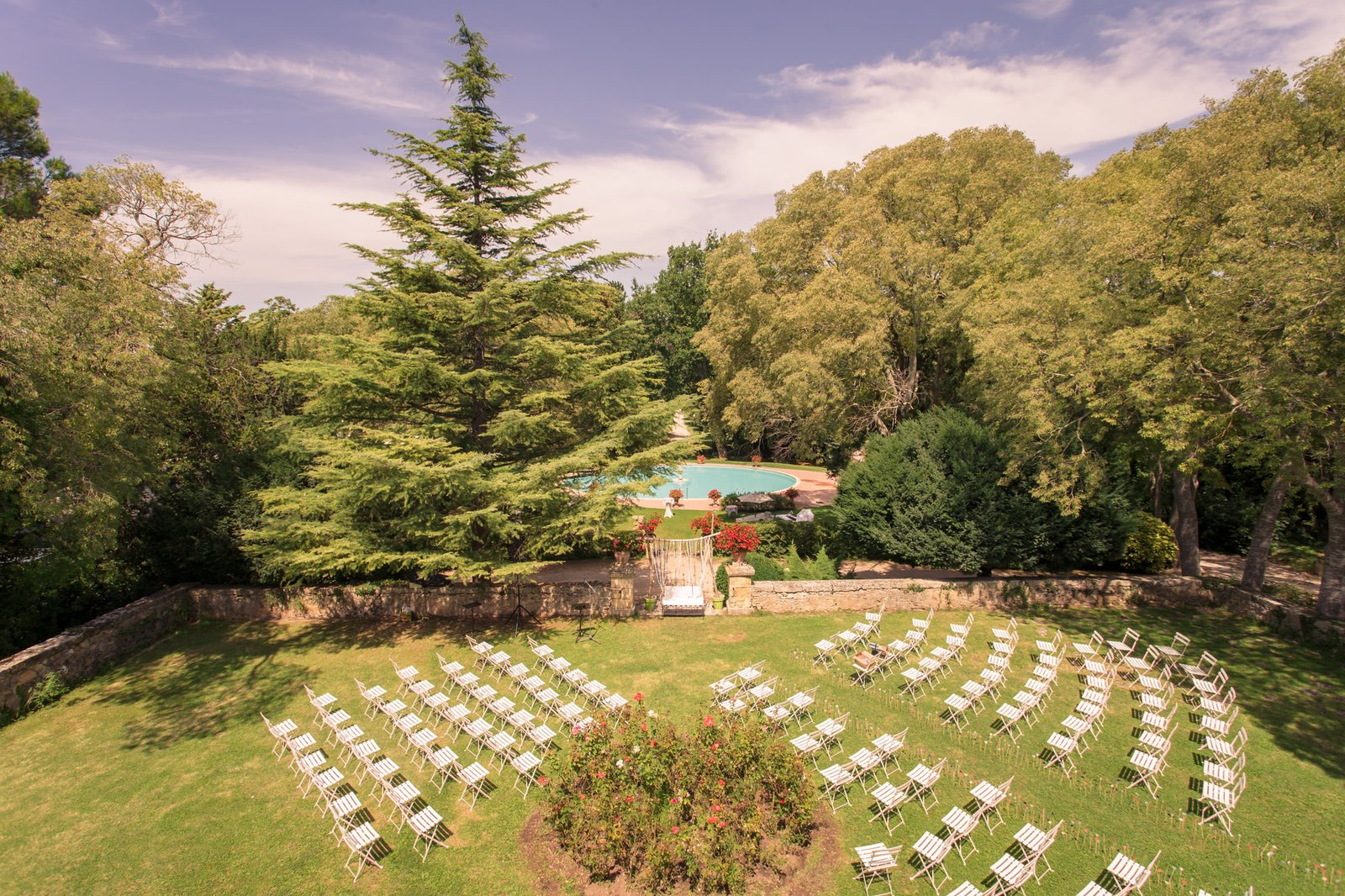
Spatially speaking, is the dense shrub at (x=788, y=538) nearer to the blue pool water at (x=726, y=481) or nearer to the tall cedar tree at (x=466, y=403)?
the tall cedar tree at (x=466, y=403)

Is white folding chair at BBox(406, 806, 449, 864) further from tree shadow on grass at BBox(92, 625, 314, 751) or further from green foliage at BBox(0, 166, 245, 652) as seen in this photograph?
green foliage at BBox(0, 166, 245, 652)

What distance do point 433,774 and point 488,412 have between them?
965cm

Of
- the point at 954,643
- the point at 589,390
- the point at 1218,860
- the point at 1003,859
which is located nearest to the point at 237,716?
the point at 589,390

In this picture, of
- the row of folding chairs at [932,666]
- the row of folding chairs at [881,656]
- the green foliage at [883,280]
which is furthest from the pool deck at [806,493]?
the row of folding chairs at [932,666]

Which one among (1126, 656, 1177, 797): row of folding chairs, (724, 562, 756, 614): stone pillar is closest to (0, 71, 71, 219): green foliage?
(724, 562, 756, 614): stone pillar

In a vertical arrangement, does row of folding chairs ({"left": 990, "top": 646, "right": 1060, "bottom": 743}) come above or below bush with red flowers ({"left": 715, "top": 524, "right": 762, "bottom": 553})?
below

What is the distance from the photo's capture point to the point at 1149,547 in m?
18.8

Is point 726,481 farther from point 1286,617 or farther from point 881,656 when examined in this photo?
point 1286,617

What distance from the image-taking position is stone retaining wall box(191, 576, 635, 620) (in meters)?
15.9

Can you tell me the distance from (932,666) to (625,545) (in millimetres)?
11485

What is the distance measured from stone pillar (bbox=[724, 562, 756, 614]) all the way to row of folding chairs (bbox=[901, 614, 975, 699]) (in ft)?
14.9

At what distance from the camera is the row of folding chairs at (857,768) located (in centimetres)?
876

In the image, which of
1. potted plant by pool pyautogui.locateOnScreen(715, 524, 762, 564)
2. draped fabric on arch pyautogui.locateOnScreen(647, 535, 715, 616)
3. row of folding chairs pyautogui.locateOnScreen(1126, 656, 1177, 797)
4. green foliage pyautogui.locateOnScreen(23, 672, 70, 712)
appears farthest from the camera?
potted plant by pool pyautogui.locateOnScreen(715, 524, 762, 564)

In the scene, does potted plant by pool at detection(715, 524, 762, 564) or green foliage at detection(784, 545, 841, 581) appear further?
potted plant by pool at detection(715, 524, 762, 564)
